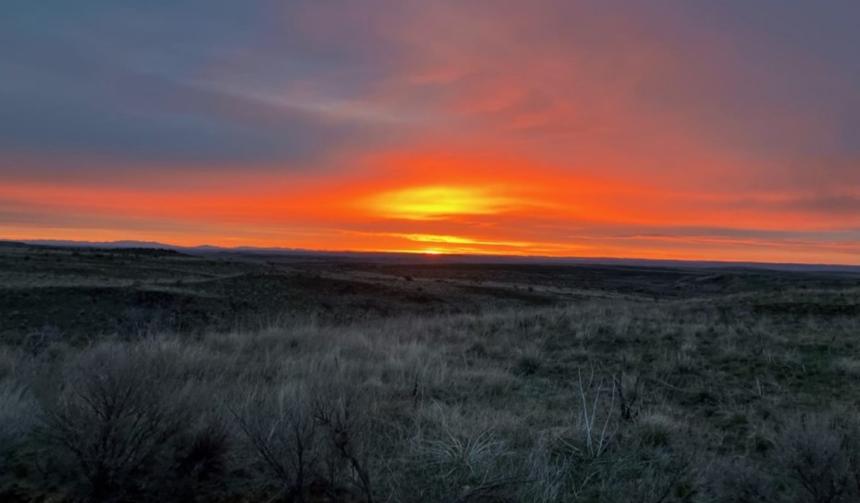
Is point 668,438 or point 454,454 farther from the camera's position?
point 668,438

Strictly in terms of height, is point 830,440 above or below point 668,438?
above

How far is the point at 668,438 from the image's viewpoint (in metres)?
5.37

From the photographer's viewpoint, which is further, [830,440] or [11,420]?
[11,420]

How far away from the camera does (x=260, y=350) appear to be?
33.5 ft

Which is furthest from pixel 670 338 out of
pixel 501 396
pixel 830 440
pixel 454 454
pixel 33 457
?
pixel 33 457

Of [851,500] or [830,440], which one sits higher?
[830,440]

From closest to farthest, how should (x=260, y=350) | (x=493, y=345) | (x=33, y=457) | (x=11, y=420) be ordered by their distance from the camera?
(x=33, y=457)
(x=11, y=420)
(x=260, y=350)
(x=493, y=345)

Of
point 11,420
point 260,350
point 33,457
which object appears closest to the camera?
point 33,457

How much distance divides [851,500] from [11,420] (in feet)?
20.9

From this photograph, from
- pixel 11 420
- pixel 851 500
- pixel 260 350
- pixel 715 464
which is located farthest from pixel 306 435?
pixel 260 350

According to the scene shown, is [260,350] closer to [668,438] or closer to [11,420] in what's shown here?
[11,420]

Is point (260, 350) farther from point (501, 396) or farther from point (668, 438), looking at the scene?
point (668, 438)

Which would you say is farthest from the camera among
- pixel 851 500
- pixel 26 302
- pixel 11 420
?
pixel 26 302

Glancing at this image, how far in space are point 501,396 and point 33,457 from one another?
5189mm
